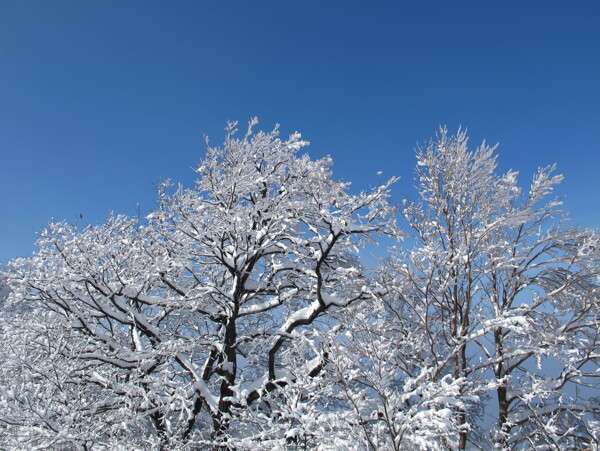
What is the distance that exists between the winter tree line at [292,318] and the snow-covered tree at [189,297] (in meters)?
0.05

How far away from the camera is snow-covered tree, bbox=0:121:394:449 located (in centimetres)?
661

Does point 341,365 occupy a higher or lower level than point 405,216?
lower

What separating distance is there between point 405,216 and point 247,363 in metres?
6.55

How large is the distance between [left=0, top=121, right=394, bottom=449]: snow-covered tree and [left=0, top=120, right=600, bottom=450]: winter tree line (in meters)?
0.05

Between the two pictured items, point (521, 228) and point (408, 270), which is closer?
point (408, 270)

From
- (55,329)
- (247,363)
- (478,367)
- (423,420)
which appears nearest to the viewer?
(423,420)

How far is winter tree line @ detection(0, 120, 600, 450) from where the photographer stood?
5.57 metres

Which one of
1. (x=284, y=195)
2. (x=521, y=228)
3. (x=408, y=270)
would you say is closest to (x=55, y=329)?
(x=284, y=195)

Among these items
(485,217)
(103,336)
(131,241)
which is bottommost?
(103,336)

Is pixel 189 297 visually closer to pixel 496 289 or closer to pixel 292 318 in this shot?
pixel 292 318

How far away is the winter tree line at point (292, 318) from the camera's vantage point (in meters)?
5.57

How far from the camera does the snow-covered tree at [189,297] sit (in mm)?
6613

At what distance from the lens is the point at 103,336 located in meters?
7.92

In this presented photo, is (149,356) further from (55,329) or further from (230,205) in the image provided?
(230,205)
